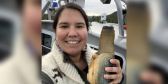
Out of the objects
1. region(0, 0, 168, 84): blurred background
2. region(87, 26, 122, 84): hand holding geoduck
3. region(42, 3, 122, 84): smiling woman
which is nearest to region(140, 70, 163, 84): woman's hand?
region(0, 0, 168, 84): blurred background

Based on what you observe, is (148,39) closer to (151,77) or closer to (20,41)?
(151,77)

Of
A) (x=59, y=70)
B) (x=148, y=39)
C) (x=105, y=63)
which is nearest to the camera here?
(x=148, y=39)

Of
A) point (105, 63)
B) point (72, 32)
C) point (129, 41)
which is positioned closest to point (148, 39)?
point (129, 41)

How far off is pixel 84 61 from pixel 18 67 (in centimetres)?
61

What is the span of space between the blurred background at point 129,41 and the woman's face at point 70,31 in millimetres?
381

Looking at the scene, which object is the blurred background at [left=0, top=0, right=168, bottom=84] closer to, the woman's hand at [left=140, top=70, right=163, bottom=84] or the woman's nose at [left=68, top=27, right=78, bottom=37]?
the woman's hand at [left=140, top=70, right=163, bottom=84]

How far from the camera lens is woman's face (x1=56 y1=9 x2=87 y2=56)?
1.93ft

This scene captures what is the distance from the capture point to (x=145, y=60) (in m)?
0.19

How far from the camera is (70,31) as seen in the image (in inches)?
23.1

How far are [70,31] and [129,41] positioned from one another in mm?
415

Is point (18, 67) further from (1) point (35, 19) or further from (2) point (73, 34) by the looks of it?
(2) point (73, 34)

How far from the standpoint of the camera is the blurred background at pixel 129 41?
0.60 ft

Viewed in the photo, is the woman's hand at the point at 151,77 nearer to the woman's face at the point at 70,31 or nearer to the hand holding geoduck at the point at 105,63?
the hand holding geoduck at the point at 105,63

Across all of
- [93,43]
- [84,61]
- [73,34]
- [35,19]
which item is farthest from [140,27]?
[93,43]
